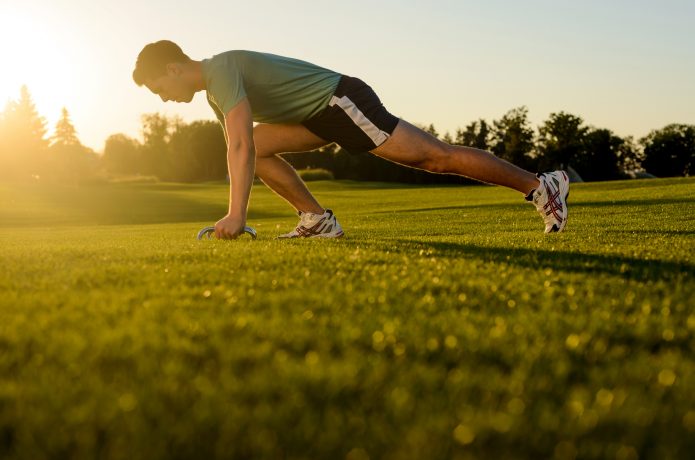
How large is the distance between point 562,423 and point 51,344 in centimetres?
162

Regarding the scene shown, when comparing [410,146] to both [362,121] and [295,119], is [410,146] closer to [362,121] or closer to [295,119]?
[362,121]

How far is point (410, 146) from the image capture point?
625cm

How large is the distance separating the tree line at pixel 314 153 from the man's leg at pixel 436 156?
68720mm

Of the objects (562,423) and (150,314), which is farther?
(150,314)

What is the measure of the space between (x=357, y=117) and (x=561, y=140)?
8388cm

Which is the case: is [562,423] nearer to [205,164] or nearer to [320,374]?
[320,374]

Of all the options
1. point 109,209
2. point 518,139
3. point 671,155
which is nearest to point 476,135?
point 518,139

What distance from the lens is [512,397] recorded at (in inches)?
72.5

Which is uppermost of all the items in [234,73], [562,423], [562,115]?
[562,115]

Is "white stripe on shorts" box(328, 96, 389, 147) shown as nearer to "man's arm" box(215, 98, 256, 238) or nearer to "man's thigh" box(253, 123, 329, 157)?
"man's thigh" box(253, 123, 329, 157)

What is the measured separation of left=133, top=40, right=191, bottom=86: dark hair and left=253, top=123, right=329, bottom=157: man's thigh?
1188 mm

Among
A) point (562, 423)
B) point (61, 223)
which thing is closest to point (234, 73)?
point (562, 423)

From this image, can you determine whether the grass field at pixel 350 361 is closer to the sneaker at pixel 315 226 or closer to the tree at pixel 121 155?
the sneaker at pixel 315 226

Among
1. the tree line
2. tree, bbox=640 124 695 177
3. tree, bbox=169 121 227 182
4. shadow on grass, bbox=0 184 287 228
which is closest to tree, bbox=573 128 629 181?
the tree line
